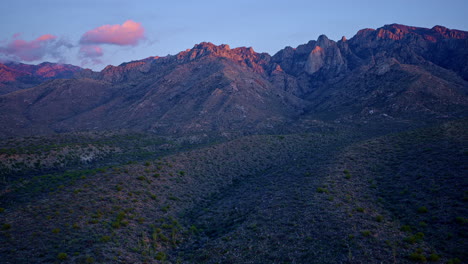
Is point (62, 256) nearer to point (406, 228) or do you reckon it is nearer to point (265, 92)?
point (406, 228)

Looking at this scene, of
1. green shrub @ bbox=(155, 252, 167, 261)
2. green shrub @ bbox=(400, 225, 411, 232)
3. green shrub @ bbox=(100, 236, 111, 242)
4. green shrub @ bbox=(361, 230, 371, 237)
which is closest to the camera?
green shrub @ bbox=(361, 230, 371, 237)

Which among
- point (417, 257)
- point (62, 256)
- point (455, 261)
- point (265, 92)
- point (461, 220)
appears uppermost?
point (265, 92)

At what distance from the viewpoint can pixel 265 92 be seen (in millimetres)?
123188

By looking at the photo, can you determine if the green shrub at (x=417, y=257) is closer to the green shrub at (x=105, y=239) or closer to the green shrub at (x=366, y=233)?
the green shrub at (x=366, y=233)

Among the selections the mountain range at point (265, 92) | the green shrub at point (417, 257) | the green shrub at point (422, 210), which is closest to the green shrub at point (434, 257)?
the green shrub at point (417, 257)

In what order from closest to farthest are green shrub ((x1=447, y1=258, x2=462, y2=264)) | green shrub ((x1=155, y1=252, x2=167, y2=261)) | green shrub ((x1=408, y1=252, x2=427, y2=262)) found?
green shrub ((x1=447, y1=258, x2=462, y2=264)), green shrub ((x1=408, y1=252, x2=427, y2=262)), green shrub ((x1=155, y1=252, x2=167, y2=261))

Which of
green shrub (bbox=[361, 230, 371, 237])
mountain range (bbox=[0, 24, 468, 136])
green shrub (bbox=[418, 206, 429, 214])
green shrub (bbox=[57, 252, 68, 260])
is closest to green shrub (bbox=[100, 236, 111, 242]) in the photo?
green shrub (bbox=[57, 252, 68, 260])

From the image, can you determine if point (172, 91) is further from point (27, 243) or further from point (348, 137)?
point (27, 243)

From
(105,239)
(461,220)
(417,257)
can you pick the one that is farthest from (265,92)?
(417,257)

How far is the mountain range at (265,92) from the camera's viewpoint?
85.4m

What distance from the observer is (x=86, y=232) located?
22.2 meters

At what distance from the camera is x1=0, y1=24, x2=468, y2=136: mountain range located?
280ft

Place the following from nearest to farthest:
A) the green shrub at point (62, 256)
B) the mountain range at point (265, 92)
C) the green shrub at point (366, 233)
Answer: the green shrub at point (62, 256), the green shrub at point (366, 233), the mountain range at point (265, 92)

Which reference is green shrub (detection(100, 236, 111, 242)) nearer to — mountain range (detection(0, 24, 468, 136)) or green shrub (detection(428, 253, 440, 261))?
green shrub (detection(428, 253, 440, 261))
